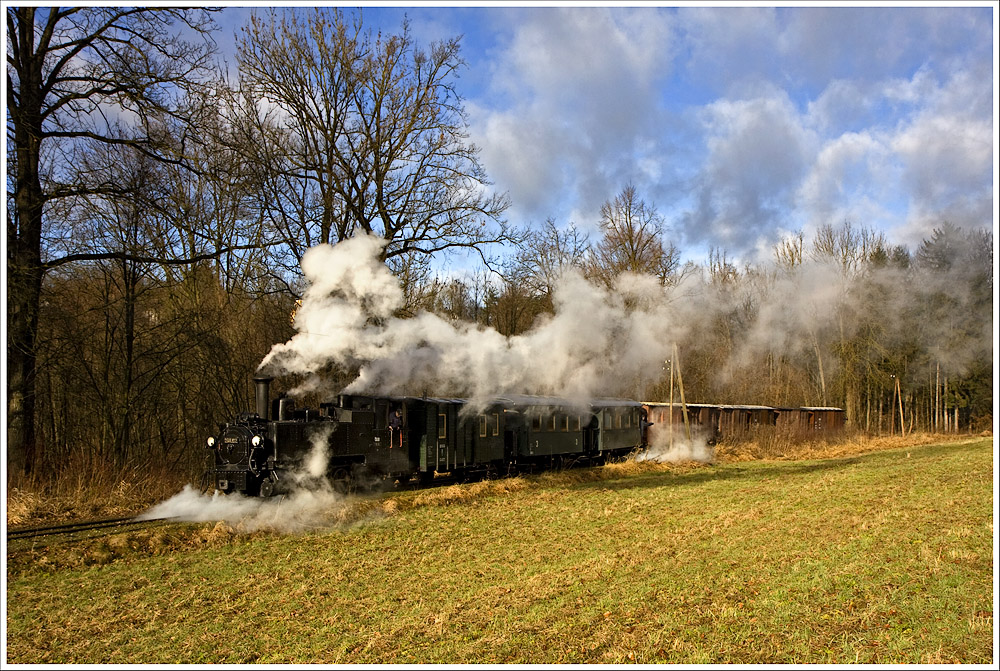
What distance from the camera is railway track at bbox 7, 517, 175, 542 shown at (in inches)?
475

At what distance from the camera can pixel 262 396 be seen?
51.5ft

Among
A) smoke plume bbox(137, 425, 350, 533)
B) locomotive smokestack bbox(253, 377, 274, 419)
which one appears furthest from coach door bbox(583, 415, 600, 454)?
locomotive smokestack bbox(253, 377, 274, 419)

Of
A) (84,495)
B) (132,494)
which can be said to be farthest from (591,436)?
(84,495)

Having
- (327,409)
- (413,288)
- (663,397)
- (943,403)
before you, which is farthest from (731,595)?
(943,403)

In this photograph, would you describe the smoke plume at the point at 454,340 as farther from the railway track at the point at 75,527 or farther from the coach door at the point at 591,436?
the railway track at the point at 75,527

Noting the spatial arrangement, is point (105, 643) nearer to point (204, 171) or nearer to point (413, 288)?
point (204, 171)

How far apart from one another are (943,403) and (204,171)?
172 feet

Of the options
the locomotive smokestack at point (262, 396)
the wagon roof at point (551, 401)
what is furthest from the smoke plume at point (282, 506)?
the wagon roof at point (551, 401)

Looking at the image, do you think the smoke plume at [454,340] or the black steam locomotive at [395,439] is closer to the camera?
the black steam locomotive at [395,439]

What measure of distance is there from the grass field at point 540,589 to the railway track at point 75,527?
153cm

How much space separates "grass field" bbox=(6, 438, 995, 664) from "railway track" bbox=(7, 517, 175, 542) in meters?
1.53

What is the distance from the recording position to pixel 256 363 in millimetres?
21812

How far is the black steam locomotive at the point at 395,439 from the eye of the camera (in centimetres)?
1507

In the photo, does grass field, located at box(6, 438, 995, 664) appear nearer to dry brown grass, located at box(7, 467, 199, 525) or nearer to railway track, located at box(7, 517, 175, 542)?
railway track, located at box(7, 517, 175, 542)
